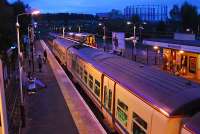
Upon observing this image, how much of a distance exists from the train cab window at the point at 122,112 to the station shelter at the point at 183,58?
13.4 m

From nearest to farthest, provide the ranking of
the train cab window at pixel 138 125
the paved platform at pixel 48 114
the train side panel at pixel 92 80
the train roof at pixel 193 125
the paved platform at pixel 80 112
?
the train roof at pixel 193 125, the train cab window at pixel 138 125, the paved platform at pixel 80 112, the paved platform at pixel 48 114, the train side panel at pixel 92 80

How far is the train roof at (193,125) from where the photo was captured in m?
7.69

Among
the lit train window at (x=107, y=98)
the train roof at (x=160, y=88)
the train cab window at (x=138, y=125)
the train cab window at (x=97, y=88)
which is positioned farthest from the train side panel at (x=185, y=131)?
the train cab window at (x=97, y=88)

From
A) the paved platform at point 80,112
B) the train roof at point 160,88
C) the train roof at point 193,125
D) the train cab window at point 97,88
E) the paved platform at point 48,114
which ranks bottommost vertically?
the paved platform at point 48,114

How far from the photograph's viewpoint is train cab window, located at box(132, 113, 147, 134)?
34.7 ft

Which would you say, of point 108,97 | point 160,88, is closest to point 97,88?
point 108,97

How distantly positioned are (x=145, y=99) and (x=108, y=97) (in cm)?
528

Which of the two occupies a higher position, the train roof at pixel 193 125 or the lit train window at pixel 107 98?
the train roof at pixel 193 125

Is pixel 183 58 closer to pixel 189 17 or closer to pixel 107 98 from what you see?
pixel 107 98

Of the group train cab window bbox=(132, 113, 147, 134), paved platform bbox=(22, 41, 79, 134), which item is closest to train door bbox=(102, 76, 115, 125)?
paved platform bbox=(22, 41, 79, 134)

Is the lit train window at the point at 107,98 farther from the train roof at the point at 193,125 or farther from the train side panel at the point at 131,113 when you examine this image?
the train roof at the point at 193,125

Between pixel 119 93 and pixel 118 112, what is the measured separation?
712mm

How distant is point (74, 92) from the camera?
26328 millimetres

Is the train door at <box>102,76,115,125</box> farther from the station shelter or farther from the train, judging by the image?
the station shelter
